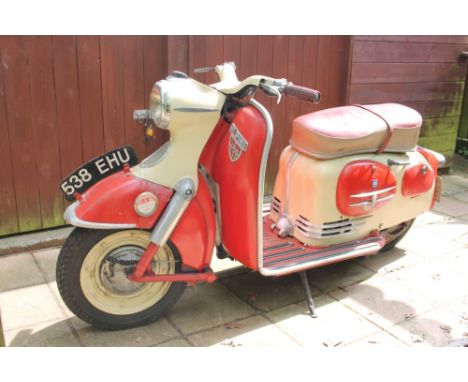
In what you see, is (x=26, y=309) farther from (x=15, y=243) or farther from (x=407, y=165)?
(x=407, y=165)

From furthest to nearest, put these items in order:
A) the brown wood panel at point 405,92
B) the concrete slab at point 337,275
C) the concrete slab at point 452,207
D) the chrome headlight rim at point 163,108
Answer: the brown wood panel at point 405,92
the concrete slab at point 452,207
the concrete slab at point 337,275
the chrome headlight rim at point 163,108

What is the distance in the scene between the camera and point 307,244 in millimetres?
3164

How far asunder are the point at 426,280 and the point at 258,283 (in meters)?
1.08

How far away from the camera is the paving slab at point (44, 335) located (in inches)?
107

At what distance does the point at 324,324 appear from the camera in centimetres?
294

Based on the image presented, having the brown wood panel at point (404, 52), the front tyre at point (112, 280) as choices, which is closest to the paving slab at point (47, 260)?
the front tyre at point (112, 280)

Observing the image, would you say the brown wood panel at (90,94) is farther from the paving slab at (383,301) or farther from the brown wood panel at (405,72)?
the brown wood panel at (405,72)

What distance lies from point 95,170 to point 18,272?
4.14 ft

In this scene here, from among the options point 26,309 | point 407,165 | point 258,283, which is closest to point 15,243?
point 26,309

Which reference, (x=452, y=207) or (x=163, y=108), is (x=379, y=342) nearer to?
(x=163, y=108)

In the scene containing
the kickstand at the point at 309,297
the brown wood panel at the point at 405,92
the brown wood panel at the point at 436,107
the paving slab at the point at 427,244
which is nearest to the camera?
the kickstand at the point at 309,297

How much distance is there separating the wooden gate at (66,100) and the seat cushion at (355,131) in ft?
4.55

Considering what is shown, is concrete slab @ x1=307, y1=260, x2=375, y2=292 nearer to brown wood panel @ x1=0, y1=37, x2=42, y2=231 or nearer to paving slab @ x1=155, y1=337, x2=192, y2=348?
paving slab @ x1=155, y1=337, x2=192, y2=348

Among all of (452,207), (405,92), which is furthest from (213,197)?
(405,92)
